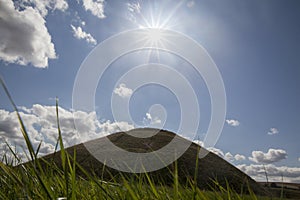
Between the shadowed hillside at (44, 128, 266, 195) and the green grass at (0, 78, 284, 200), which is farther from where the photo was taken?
the shadowed hillside at (44, 128, 266, 195)

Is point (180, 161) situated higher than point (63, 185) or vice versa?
point (180, 161)

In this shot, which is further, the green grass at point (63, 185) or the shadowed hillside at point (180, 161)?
the shadowed hillside at point (180, 161)

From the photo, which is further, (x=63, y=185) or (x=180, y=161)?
(x=180, y=161)

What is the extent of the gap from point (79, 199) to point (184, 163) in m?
42.7

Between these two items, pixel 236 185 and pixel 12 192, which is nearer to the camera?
pixel 12 192

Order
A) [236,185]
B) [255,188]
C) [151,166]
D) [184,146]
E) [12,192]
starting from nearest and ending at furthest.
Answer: [12,192] → [151,166] → [236,185] → [255,188] → [184,146]

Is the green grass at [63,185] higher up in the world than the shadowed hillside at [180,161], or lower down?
lower down

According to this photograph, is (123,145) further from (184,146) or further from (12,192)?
(12,192)

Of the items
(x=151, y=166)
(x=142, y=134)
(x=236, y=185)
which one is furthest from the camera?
(x=142, y=134)

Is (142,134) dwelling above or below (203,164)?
above

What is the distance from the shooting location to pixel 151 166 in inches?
1374

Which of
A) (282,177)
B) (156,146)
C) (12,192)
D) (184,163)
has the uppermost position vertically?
(156,146)

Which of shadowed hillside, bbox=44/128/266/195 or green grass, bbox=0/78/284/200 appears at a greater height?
shadowed hillside, bbox=44/128/266/195

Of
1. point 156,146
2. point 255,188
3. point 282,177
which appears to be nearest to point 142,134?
point 156,146
